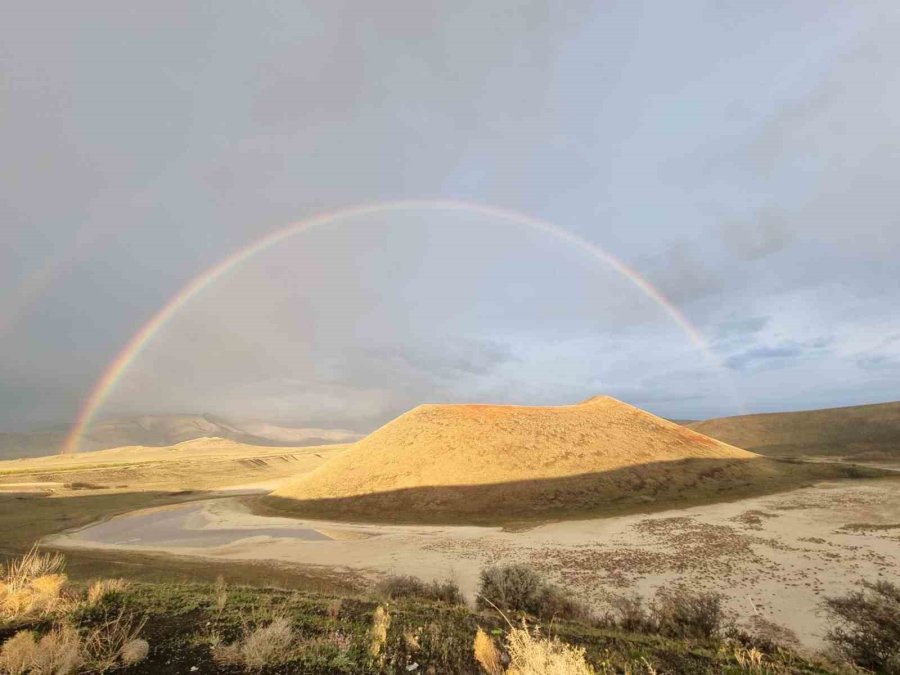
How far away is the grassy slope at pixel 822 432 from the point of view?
9175 cm

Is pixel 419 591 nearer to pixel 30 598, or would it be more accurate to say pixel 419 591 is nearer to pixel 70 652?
pixel 30 598

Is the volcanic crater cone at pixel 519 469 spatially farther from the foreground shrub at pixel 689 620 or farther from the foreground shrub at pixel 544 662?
the foreground shrub at pixel 544 662

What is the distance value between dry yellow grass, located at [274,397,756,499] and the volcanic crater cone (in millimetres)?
145

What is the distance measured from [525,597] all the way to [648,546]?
16.0 m

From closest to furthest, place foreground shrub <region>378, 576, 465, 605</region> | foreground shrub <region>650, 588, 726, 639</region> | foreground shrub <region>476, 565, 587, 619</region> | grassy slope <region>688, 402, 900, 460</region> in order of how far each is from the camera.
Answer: foreground shrub <region>650, 588, 726, 639</region> < foreground shrub <region>476, 565, 587, 619</region> < foreground shrub <region>378, 576, 465, 605</region> < grassy slope <region>688, 402, 900, 460</region>

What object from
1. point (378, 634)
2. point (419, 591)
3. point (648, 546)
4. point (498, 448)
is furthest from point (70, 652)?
point (498, 448)

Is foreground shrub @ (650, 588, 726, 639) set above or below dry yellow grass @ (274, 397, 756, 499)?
below

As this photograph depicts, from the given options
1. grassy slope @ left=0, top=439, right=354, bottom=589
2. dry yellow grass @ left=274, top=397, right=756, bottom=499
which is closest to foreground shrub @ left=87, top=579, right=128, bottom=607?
grassy slope @ left=0, top=439, right=354, bottom=589

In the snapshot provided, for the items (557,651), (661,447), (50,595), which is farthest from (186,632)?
(661,447)

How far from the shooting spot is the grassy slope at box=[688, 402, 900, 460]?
9175cm

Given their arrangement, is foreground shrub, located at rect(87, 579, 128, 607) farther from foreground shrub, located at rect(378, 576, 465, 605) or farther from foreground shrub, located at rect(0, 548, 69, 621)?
foreground shrub, located at rect(378, 576, 465, 605)

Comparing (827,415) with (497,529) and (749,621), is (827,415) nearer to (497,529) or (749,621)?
(497,529)

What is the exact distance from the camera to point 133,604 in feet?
32.6

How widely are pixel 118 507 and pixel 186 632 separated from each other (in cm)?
5831
